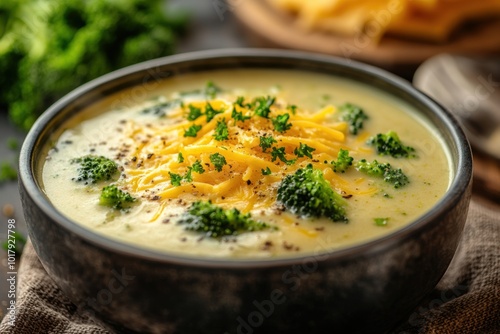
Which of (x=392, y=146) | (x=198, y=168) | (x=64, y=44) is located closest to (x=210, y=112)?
(x=198, y=168)

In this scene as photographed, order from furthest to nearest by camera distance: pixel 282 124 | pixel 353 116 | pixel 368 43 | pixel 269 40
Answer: pixel 269 40, pixel 368 43, pixel 353 116, pixel 282 124

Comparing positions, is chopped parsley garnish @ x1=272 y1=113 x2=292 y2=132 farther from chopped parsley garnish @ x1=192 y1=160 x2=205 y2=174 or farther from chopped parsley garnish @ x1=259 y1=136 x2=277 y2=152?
chopped parsley garnish @ x1=192 y1=160 x2=205 y2=174

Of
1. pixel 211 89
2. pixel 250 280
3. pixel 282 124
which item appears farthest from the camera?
pixel 211 89

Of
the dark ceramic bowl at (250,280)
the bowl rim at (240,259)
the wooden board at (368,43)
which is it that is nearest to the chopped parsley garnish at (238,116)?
the bowl rim at (240,259)

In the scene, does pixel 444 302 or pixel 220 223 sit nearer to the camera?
pixel 220 223

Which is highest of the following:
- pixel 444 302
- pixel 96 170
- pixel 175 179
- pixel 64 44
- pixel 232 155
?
pixel 232 155

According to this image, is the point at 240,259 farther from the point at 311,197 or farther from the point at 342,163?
the point at 342,163

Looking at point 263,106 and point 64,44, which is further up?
point 263,106

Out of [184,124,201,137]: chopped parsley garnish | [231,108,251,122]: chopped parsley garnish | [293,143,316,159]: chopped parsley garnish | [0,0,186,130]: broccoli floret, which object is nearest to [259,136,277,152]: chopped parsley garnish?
[293,143,316,159]: chopped parsley garnish
